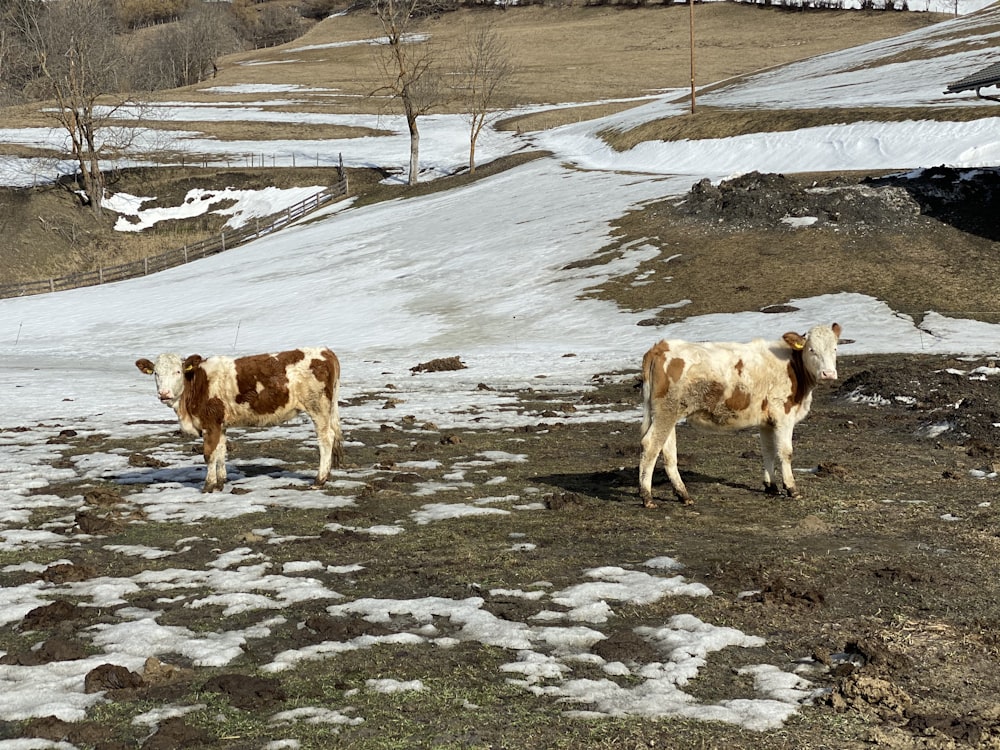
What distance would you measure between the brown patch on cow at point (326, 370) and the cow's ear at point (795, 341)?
6153 millimetres

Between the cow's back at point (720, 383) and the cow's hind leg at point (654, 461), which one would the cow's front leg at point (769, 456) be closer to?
the cow's back at point (720, 383)

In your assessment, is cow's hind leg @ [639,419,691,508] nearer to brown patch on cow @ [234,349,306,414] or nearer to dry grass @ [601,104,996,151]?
brown patch on cow @ [234,349,306,414]

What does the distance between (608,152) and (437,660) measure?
2499 inches

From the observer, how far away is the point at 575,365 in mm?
26500

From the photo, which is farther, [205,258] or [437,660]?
[205,258]

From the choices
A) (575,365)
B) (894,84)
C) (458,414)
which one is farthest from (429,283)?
(894,84)

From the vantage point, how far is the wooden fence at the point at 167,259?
56156 millimetres

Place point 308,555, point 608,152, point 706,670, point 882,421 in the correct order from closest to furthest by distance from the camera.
→ point 706,670
point 308,555
point 882,421
point 608,152

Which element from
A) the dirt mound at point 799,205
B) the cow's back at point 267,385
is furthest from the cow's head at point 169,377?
the dirt mound at point 799,205

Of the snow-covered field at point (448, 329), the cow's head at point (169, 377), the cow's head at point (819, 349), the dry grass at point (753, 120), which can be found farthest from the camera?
the dry grass at point (753, 120)

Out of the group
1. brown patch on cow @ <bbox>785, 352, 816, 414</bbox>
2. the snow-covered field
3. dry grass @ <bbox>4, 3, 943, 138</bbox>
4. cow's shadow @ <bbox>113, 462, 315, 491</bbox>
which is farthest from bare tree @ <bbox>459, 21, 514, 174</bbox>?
brown patch on cow @ <bbox>785, 352, 816, 414</bbox>

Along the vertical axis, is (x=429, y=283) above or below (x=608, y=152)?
below

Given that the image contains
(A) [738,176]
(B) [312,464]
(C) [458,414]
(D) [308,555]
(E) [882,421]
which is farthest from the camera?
(A) [738,176]

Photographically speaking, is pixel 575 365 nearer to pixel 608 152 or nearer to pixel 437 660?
pixel 437 660
